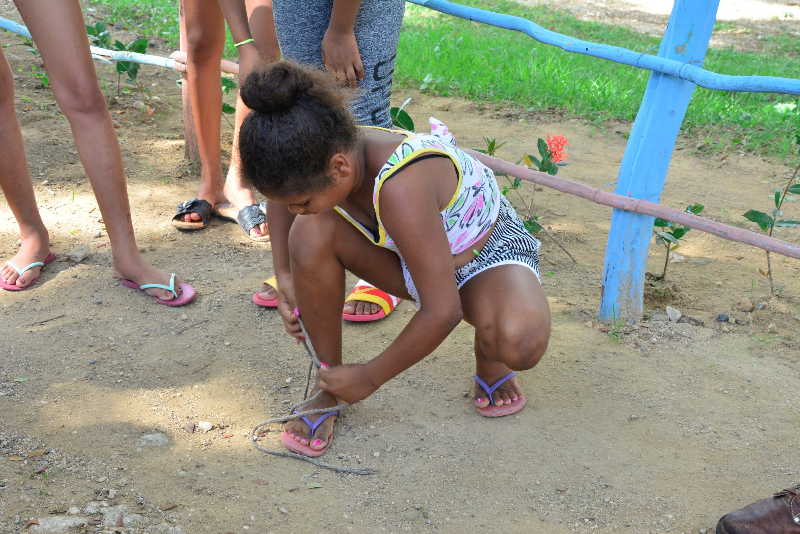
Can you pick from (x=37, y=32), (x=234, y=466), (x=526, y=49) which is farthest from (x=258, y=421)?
(x=526, y=49)

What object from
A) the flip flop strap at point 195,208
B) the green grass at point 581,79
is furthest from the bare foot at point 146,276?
the green grass at point 581,79

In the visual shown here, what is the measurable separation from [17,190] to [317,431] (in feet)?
4.89

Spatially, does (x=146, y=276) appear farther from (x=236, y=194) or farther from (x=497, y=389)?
(x=497, y=389)

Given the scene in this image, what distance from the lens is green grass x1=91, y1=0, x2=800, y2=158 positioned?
4.33 m

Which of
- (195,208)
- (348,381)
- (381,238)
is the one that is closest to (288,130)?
(381,238)

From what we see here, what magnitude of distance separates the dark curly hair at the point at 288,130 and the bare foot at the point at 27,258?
1432 mm

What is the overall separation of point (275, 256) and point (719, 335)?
1.40m

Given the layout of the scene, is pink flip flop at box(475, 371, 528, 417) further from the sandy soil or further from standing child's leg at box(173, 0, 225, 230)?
the sandy soil

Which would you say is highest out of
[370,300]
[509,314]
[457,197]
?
[457,197]

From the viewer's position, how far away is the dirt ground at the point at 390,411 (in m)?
1.85

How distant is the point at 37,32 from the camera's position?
7.82 ft

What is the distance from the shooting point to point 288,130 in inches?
65.2

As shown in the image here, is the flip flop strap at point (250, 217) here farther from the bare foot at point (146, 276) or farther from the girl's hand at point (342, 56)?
the girl's hand at point (342, 56)

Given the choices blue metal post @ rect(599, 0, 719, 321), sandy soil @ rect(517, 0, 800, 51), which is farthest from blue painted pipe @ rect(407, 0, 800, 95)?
sandy soil @ rect(517, 0, 800, 51)
